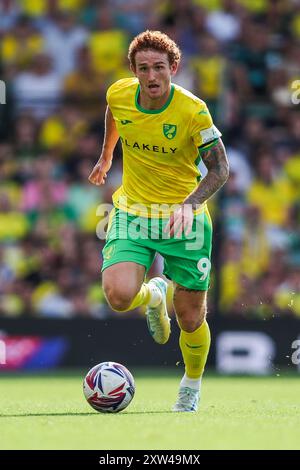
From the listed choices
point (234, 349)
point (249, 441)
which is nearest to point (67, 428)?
point (249, 441)

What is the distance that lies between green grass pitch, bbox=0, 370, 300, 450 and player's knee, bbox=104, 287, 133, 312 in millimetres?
639

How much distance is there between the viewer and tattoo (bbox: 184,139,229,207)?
6602 millimetres

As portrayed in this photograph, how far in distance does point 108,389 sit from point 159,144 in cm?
149

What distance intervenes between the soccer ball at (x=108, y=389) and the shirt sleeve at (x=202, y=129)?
1427mm

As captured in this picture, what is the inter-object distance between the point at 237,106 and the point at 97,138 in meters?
1.45

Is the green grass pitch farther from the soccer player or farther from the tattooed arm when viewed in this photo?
the tattooed arm

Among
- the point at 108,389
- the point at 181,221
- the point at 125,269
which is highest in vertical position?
the point at 181,221

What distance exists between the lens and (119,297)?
264 inches

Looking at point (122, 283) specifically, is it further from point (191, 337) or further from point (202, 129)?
point (202, 129)

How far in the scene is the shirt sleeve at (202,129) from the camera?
Result: 6656 millimetres

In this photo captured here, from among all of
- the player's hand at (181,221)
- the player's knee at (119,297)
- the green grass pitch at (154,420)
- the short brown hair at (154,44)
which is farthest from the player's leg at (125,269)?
the short brown hair at (154,44)

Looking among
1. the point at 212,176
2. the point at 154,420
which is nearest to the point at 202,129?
the point at 212,176

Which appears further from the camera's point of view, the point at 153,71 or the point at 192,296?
the point at 192,296

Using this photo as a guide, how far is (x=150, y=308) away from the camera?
739 centimetres
